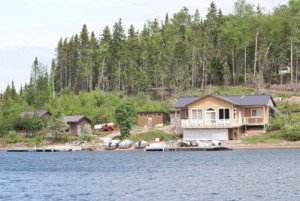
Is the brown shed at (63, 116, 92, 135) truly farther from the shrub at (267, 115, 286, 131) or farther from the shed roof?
the shrub at (267, 115, 286, 131)

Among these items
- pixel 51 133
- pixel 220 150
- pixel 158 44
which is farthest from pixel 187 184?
pixel 158 44

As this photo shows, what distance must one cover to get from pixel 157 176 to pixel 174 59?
5555cm

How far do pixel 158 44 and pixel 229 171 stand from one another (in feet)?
203

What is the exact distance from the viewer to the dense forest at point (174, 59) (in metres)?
90.1

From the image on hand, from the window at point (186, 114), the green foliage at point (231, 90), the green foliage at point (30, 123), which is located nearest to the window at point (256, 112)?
the window at point (186, 114)

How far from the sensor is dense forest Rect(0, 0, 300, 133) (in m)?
90.1

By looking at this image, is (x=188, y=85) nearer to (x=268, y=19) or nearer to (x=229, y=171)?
(x=268, y=19)

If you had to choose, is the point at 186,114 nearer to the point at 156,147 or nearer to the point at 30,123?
the point at 156,147

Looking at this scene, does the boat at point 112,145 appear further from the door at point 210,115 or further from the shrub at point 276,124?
the shrub at point 276,124

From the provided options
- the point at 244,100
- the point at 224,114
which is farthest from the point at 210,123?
the point at 244,100

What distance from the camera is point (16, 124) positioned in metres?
77.8

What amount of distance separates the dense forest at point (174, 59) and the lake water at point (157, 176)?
26163 mm

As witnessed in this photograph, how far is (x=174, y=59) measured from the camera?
94188 millimetres

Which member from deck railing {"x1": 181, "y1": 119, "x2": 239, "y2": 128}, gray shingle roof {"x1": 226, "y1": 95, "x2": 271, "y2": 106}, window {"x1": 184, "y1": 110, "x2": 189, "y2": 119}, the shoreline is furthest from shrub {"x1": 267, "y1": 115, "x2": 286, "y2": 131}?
window {"x1": 184, "y1": 110, "x2": 189, "y2": 119}
